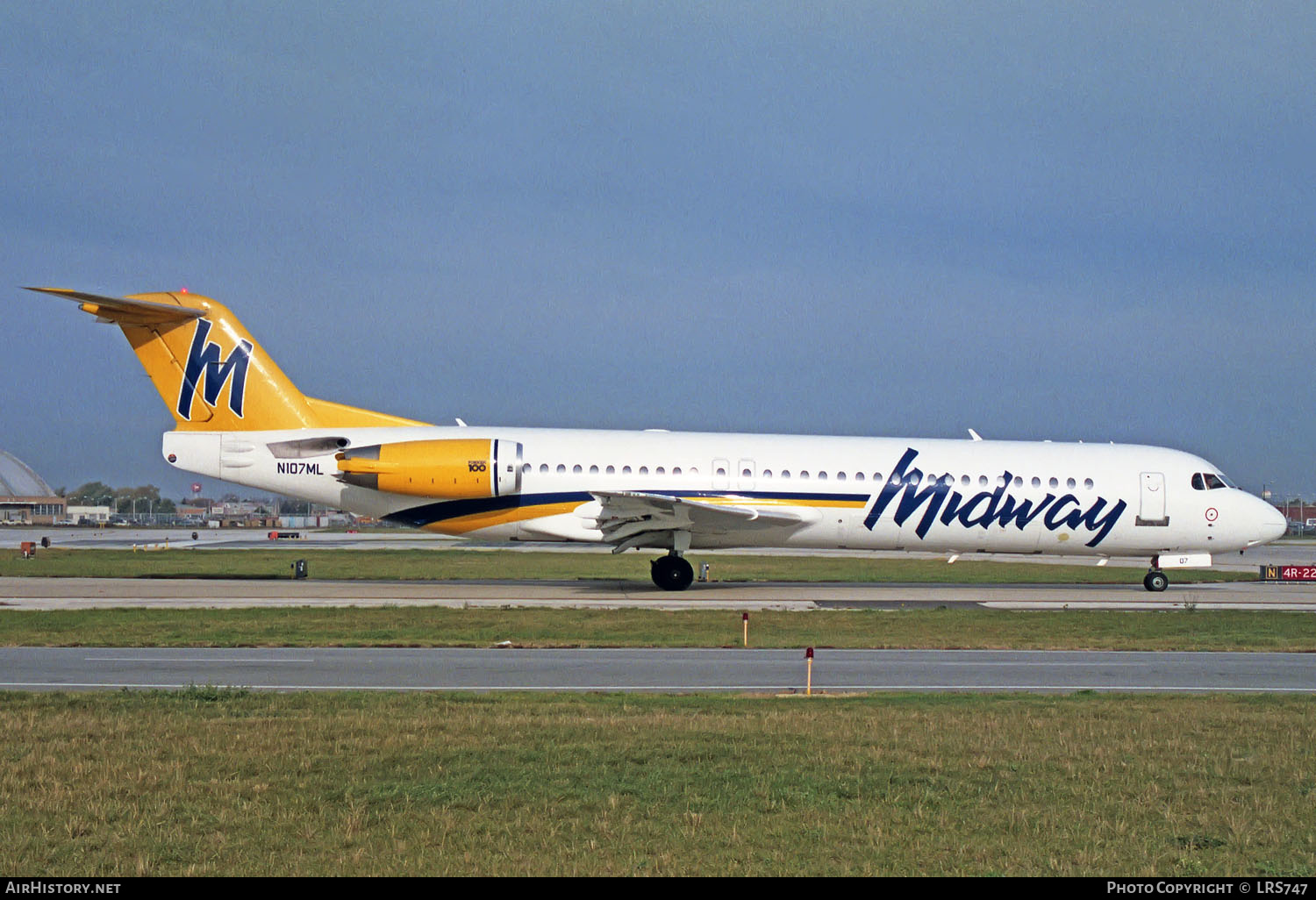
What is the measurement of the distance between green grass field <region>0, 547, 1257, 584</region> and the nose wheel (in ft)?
11.1

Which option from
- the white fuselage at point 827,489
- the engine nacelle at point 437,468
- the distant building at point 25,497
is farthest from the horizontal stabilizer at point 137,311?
the distant building at point 25,497

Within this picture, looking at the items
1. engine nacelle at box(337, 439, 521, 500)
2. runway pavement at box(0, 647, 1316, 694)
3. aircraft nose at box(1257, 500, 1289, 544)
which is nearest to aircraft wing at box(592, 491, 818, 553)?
engine nacelle at box(337, 439, 521, 500)

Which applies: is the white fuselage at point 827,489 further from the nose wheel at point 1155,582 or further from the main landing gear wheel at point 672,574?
the main landing gear wheel at point 672,574

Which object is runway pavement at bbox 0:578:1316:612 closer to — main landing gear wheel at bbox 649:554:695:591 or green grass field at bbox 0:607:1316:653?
main landing gear wheel at bbox 649:554:695:591

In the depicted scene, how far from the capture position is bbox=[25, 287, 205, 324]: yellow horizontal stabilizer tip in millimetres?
26656

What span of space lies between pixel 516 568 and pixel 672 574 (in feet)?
37.2

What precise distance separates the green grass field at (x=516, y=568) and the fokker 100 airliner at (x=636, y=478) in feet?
15.5

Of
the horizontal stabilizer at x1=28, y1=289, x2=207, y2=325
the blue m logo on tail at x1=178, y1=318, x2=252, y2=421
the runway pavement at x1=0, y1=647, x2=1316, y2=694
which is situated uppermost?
the horizontal stabilizer at x1=28, y1=289, x2=207, y2=325

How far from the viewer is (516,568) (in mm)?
38406

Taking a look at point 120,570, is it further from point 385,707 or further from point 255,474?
point 385,707

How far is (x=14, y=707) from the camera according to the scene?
424 inches

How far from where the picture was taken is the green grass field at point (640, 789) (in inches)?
249

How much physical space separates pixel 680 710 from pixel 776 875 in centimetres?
533

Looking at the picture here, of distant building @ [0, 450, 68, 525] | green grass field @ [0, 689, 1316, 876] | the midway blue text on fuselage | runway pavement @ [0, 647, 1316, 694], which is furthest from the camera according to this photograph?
distant building @ [0, 450, 68, 525]
